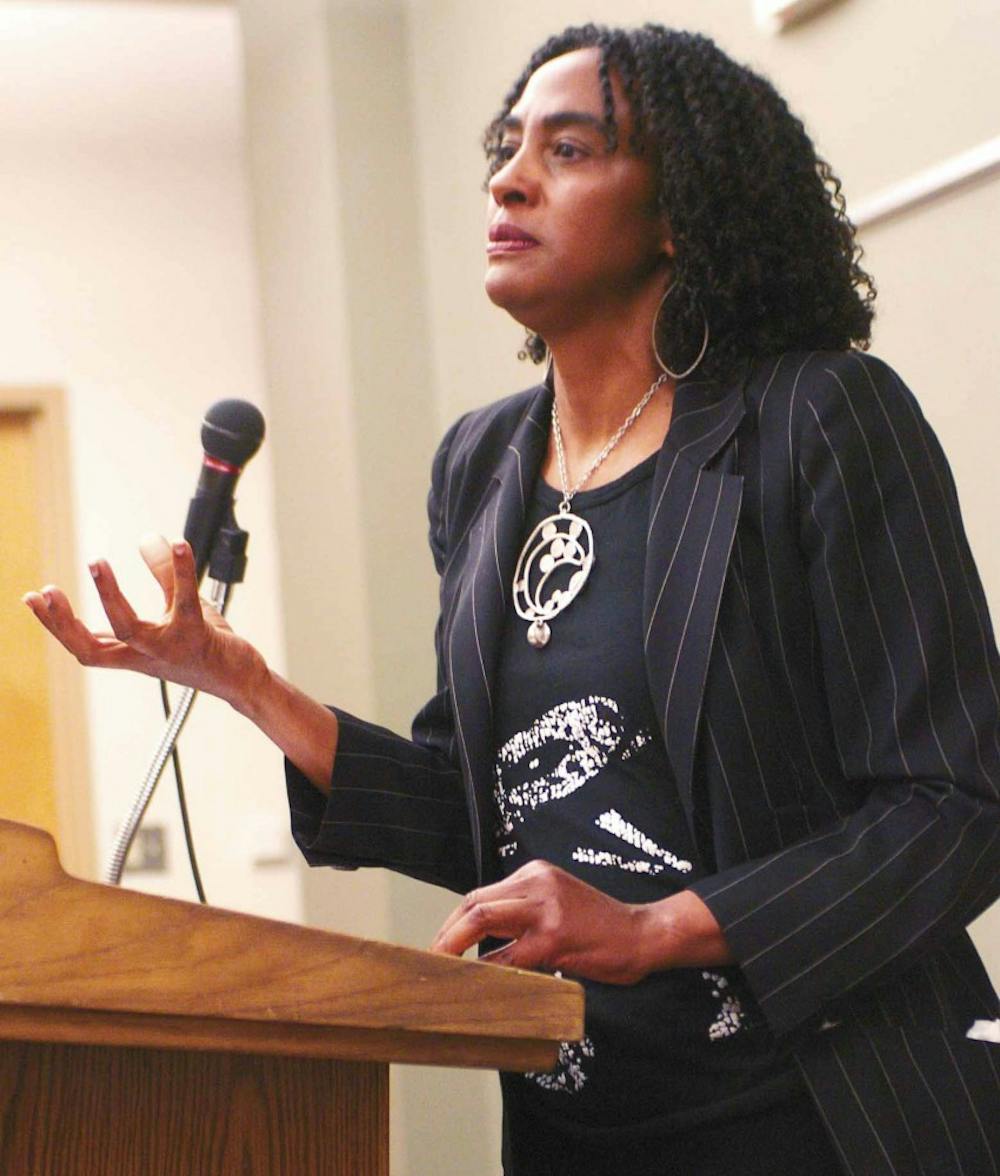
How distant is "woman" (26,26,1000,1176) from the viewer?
1.09 metres

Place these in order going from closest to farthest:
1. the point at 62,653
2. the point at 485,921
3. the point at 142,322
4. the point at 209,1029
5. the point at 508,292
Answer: the point at 209,1029 < the point at 485,921 < the point at 508,292 < the point at 62,653 < the point at 142,322

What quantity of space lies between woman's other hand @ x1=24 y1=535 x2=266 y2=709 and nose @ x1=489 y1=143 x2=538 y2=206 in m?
0.43

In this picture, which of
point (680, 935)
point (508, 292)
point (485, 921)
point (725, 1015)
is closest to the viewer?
point (485, 921)

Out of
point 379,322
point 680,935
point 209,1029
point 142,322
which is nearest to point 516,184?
point 680,935

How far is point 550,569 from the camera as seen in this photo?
1338 millimetres

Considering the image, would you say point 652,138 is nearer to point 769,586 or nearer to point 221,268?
point 769,586

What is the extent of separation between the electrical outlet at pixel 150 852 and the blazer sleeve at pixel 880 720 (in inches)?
129

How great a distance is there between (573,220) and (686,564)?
1.12 ft

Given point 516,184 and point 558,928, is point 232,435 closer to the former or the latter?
point 516,184

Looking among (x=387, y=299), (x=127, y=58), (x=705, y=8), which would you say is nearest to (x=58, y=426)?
(x=127, y=58)

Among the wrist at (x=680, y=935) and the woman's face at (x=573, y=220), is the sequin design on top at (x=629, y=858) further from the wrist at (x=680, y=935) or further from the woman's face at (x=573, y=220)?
the woman's face at (x=573, y=220)

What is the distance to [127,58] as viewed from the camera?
4234 mm

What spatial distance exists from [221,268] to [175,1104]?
154 inches

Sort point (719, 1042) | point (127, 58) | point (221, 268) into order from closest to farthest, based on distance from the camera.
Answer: point (719, 1042) → point (127, 58) → point (221, 268)
